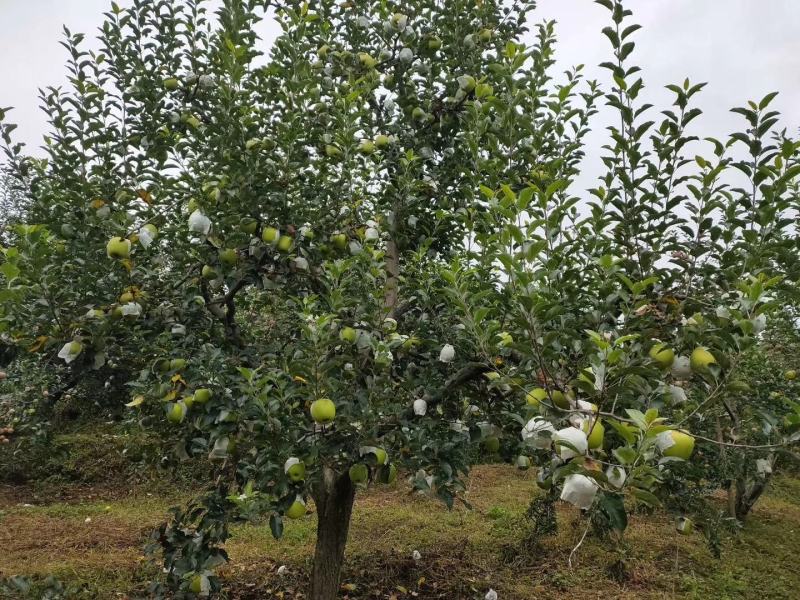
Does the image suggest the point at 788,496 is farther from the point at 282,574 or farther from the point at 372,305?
the point at 372,305

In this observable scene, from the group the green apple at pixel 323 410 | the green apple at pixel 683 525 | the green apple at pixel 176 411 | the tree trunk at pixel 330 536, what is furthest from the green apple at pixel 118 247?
the green apple at pixel 683 525

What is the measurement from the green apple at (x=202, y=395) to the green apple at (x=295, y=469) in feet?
1.45

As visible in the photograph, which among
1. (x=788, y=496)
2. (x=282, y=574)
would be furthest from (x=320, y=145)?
(x=788, y=496)

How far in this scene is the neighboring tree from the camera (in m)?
1.60

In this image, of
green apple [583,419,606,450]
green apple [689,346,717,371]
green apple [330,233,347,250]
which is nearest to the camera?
green apple [583,419,606,450]

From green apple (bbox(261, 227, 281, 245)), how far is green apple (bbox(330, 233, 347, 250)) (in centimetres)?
35

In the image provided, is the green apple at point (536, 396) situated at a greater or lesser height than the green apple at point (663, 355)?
lesser

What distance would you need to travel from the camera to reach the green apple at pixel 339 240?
275 cm

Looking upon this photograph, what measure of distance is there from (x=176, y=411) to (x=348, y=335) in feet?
2.40

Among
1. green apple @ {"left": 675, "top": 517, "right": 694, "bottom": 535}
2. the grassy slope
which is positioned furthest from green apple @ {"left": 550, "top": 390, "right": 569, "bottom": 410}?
the grassy slope

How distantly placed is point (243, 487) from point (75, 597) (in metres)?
1.93

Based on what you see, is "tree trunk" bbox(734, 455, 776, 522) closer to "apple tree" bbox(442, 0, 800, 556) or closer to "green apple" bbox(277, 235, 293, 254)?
"apple tree" bbox(442, 0, 800, 556)

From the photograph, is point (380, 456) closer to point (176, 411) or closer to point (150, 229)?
point (176, 411)

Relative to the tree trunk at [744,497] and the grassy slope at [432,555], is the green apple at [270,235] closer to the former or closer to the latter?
the grassy slope at [432,555]
